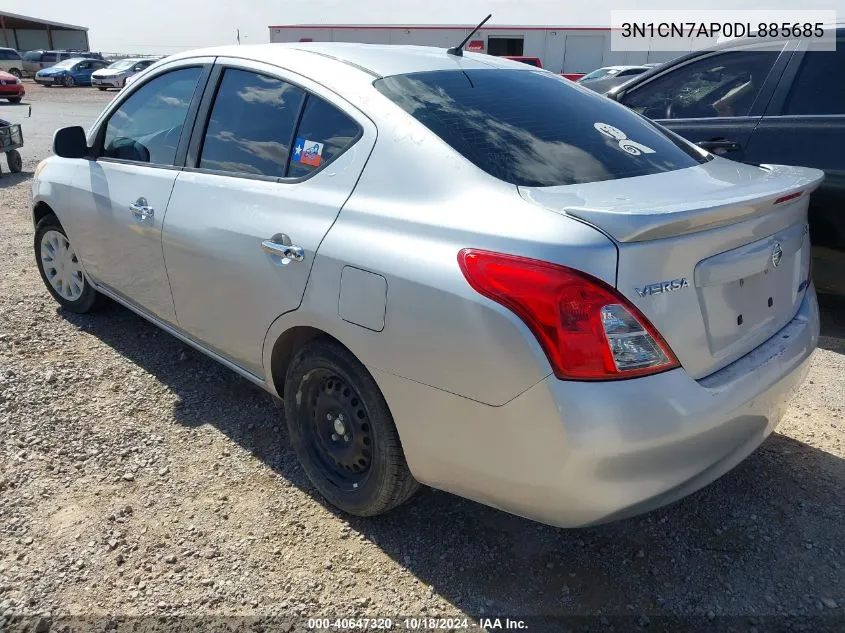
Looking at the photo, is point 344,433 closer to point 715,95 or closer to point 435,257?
point 435,257

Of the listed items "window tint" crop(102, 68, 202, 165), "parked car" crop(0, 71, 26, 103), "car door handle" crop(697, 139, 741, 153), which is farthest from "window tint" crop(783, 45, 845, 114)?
"parked car" crop(0, 71, 26, 103)

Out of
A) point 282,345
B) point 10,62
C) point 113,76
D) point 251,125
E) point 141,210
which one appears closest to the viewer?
point 282,345

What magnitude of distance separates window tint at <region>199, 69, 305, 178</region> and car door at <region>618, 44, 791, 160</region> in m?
2.47

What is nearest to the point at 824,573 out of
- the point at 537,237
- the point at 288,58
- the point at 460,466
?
the point at 460,466

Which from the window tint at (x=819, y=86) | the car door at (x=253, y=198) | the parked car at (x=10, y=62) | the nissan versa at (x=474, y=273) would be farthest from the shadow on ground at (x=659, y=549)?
the parked car at (x=10, y=62)

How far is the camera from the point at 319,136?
2523 millimetres

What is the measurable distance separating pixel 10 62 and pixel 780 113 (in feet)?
134

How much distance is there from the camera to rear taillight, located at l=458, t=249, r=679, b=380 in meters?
1.77

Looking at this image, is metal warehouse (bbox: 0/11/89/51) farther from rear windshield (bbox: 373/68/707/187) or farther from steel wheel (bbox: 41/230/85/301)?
rear windshield (bbox: 373/68/707/187)

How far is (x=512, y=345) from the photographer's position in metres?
1.80

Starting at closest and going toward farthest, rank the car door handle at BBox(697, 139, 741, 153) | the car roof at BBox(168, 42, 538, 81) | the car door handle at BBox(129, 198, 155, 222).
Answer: the car roof at BBox(168, 42, 538, 81), the car door handle at BBox(129, 198, 155, 222), the car door handle at BBox(697, 139, 741, 153)

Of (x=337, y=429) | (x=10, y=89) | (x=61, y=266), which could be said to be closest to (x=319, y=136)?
(x=337, y=429)

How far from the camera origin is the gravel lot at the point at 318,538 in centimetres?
221

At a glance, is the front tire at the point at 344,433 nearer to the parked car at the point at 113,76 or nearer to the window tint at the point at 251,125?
the window tint at the point at 251,125
